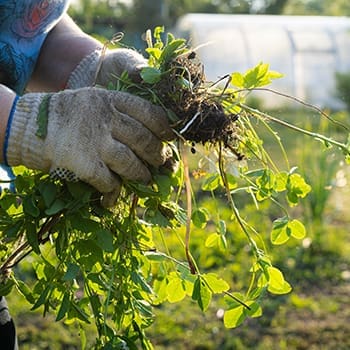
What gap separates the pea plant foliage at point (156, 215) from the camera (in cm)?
168

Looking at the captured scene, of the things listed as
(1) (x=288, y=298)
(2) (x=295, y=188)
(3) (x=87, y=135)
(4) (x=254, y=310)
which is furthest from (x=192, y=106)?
(1) (x=288, y=298)

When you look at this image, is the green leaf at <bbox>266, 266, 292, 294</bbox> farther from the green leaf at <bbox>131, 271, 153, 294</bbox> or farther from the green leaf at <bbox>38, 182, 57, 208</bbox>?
the green leaf at <bbox>38, 182, 57, 208</bbox>

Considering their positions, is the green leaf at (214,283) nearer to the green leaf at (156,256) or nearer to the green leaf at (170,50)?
the green leaf at (156,256)

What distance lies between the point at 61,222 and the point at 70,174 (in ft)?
0.45

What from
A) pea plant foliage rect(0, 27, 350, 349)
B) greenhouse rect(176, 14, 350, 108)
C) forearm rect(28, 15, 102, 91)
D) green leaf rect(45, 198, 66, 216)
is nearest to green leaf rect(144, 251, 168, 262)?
pea plant foliage rect(0, 27, 350, 349)

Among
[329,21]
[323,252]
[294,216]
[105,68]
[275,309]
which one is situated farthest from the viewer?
[329,21]

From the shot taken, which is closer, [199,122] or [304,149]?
[199,122]

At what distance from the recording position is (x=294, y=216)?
608 centimetres

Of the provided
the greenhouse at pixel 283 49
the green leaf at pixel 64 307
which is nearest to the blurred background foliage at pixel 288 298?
the green leaf at pixel 64 307

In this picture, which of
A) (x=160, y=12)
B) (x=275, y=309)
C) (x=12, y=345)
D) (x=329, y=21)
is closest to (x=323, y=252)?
(x=275, y=309)

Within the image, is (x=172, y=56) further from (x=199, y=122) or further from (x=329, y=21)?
(x=329, y=21)

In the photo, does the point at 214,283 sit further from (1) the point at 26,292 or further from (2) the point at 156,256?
(1) the point at 26,292

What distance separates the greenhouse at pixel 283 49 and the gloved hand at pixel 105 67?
1103 centimetres

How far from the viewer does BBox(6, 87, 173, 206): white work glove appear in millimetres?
1625
